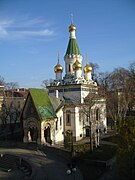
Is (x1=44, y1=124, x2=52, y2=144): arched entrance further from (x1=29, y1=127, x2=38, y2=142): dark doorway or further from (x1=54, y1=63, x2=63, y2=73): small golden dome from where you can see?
(x1=54, y1=63, x2=63, y2=73): small golden dome

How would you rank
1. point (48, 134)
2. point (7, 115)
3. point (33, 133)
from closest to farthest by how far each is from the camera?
1. point (48, 134)
2. point (33, 133)
3. point (7, 115)

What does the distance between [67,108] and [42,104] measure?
171 inches

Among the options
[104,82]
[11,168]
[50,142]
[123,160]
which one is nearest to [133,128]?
[123,160]

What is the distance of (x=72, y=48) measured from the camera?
34969 mm

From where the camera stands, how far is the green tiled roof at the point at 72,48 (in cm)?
3478

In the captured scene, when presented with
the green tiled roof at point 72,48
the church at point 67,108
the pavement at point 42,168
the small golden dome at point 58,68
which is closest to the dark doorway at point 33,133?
the church at point 67,108

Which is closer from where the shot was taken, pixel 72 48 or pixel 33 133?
pixel 33 133

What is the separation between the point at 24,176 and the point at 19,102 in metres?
35.4

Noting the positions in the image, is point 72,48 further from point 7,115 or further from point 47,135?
point 47,135

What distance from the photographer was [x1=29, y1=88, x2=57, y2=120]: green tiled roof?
25.9 metres

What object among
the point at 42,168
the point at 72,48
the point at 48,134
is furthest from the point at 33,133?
the point at 72,48

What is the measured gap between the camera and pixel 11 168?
19.3 metres

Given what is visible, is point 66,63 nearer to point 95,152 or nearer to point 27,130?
point 27,130

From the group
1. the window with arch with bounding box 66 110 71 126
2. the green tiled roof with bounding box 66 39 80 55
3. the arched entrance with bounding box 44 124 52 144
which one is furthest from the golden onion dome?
the arched entrance with bounding box 44 124 52 144
